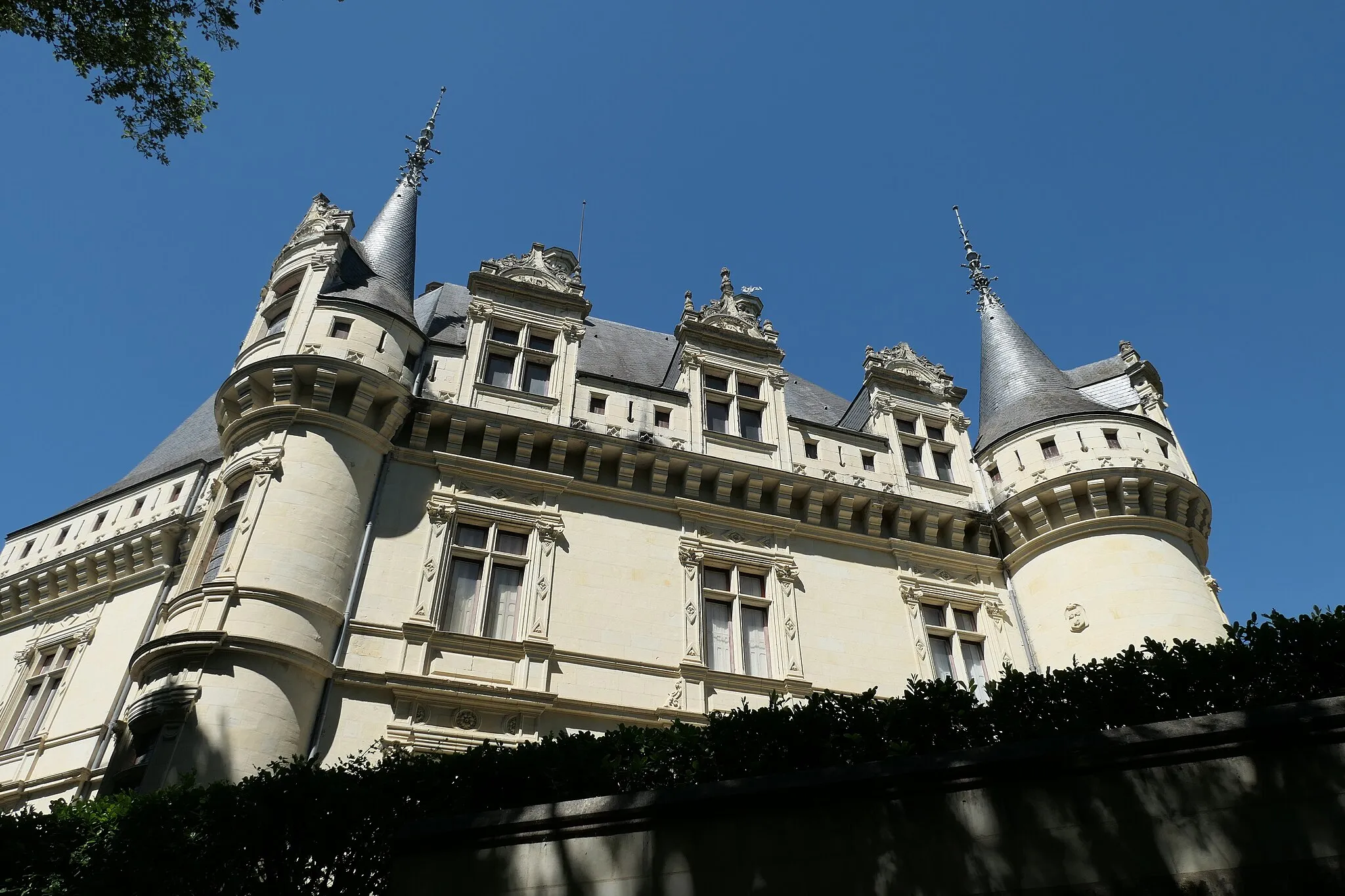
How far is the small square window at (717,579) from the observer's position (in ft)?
58.3

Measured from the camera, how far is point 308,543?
14.9 meters

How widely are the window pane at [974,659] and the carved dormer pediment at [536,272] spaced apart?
1174 cm

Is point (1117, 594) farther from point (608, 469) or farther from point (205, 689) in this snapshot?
point (205, 689)

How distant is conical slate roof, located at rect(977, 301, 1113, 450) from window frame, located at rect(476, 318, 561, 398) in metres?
10.8

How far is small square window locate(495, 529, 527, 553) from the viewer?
16781 millimetres

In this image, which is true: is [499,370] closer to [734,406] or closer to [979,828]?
[734,406]

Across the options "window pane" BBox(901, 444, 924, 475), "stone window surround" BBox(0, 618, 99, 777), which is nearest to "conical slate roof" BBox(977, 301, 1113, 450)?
"window pane" BBox(901, 444, 924, 475)

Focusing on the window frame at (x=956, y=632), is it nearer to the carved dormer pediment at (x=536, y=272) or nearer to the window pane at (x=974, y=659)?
the window pane at (x=974, y=659)

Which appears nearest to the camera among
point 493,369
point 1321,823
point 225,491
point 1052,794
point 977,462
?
point 1321,823

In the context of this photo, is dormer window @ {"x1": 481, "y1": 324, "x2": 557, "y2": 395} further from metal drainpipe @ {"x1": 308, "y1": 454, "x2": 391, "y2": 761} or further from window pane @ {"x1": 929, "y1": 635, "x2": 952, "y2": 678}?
window pane @ {"x1": 929, "y1": 635, "x2": 952, "y2": 678}

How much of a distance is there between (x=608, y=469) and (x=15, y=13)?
11565 mm

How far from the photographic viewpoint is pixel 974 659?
18641 millimetres

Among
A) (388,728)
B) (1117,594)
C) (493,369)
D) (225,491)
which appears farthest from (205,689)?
(1117,594)

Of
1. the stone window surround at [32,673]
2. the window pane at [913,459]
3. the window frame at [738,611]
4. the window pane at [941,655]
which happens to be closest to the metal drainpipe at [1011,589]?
the window pane at [913,459]
